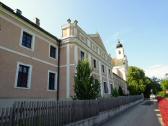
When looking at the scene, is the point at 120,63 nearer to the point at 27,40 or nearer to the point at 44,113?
the point at 27,40

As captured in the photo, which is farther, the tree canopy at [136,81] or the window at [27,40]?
the tree canopy at [136,81]

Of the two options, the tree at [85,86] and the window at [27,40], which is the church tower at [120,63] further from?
the window at [27,40]

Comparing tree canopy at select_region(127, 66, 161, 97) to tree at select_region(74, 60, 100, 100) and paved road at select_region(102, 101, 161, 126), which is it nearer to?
paved road at select_region(102, 101, 161, 126)

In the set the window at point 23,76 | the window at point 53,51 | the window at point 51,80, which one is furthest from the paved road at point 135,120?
the window at point 53,51

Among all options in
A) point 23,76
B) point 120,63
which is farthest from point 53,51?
point 120,63

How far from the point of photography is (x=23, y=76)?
1342 cm

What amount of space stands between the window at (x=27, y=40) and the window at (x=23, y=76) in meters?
2.14

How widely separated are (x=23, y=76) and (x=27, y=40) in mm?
3722

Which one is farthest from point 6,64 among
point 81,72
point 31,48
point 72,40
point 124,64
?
point 124,64

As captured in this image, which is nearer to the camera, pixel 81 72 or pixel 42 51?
pixel 81 72

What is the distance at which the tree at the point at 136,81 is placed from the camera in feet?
177

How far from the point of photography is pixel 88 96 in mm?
13438

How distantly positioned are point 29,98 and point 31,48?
4.99 metres

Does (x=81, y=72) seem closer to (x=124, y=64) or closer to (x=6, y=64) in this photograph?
(x=6, y=64)
